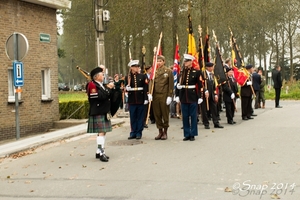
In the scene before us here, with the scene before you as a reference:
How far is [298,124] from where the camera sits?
15.6 metres

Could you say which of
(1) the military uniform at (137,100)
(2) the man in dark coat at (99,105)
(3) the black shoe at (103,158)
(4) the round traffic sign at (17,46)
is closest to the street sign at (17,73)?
(4) the round traffic sign at (17,46)

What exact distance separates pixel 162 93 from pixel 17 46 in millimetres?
3930

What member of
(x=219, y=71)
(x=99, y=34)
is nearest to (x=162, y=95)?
(x=219, y=71)

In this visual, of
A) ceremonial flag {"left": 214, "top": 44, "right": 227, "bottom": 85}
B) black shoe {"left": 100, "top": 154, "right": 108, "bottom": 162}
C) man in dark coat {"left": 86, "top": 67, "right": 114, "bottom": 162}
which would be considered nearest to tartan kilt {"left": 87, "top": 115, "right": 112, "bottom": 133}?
man in dark coat {"left": 86, "top": 67, "right": 114, "bottom": 162}

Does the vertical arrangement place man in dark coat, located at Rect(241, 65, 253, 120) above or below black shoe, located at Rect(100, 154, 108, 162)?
above

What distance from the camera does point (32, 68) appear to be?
1866cm

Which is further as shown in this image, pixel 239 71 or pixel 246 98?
pixel 239 71

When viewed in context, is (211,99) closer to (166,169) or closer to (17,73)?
(17,73)

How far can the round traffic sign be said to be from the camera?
534 inches

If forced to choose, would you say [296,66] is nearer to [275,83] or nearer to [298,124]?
[275,83]

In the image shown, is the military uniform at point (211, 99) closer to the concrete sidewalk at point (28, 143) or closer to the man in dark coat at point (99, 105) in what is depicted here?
the concrete sidewalk at point (28, 143)

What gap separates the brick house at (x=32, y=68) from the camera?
17203 mm

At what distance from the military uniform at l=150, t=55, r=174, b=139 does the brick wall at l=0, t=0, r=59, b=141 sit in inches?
241

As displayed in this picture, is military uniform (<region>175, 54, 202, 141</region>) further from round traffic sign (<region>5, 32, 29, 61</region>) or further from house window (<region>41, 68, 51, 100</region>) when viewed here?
house window (<region>41, 68, 51, 100</region>)
